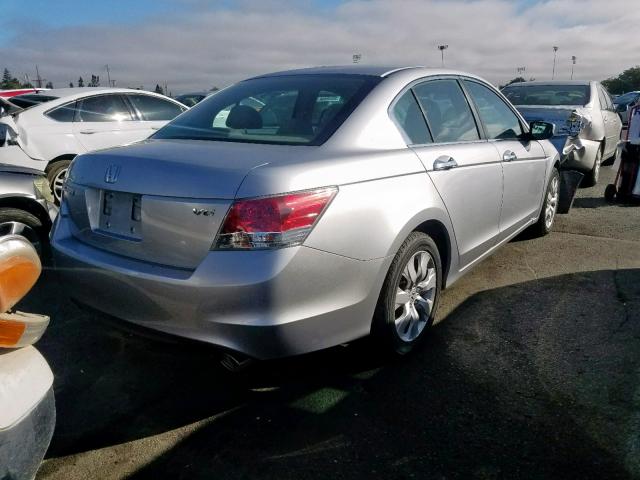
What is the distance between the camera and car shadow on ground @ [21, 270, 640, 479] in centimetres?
230

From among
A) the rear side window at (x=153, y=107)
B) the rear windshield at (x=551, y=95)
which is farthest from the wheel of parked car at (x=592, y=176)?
the rear side window at (x=153, y=107)

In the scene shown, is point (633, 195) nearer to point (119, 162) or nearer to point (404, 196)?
point (404, 196)

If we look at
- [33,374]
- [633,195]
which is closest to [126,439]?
[33,374]

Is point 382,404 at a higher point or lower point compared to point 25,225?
lower

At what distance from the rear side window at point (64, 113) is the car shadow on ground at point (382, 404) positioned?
4.09 m

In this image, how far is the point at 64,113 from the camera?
22.8ft

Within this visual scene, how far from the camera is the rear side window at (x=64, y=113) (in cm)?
684

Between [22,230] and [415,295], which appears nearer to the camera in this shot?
[415,295]

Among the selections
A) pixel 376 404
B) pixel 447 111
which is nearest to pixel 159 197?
pixel 376 404

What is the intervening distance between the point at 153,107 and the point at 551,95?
6223 millimetres

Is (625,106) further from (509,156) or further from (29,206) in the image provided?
(29,206)

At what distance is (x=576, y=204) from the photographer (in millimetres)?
7441

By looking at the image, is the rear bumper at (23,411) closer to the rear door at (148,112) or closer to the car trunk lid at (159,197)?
the car trunk lid at (159,197)

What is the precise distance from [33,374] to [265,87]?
2385 millimetres
